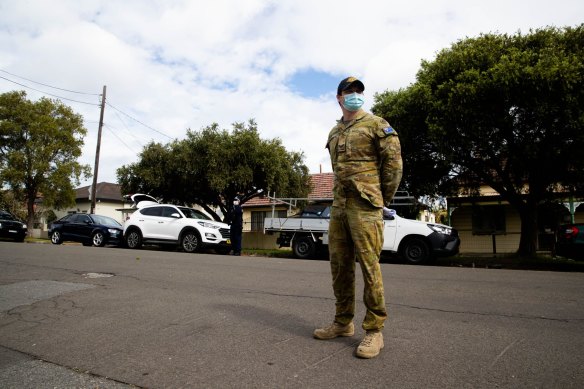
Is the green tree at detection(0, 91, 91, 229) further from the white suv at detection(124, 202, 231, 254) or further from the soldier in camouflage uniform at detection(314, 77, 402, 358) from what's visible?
the soldier in camouflage uniform at detection(314, 77, 402, 358)

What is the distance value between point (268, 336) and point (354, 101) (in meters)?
2.08

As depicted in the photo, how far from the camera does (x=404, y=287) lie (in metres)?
6.64

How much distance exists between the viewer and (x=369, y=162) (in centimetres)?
353

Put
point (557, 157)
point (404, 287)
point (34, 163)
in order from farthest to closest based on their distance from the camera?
point (34, 163)
point (557, 157)
point (404, 287)

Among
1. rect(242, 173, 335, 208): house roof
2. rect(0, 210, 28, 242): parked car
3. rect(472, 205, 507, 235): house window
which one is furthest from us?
rect(242, 173, 335, 208): house roof

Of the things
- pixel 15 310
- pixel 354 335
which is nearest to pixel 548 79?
pixel 354 335

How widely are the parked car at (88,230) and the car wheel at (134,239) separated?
0.89 meters

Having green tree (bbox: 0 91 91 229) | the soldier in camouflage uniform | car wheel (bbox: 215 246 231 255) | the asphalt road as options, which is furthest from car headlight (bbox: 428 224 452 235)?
green tree (bbox: 0 91 91 229)

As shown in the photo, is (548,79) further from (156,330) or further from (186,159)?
(186,159)

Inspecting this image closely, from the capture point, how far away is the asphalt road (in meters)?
2.91

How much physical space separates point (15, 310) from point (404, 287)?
501 centimetres

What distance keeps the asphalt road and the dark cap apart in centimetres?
204

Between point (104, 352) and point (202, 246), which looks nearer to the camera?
point (104, 352)

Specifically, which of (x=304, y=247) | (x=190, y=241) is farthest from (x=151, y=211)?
(x=304, y=247)
